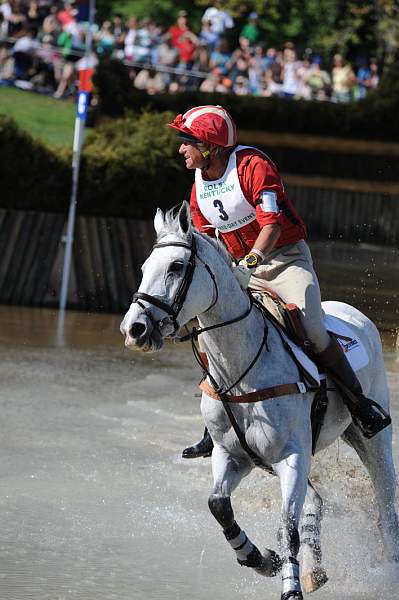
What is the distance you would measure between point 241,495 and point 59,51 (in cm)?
2080

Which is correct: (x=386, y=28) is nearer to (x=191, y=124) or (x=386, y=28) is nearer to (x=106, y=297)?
(x=106, y=297)

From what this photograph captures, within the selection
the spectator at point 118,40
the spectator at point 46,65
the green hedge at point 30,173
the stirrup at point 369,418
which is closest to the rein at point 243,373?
the stirrup at point 369,418

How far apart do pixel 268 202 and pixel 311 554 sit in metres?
2.08

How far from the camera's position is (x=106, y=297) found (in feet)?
55.8

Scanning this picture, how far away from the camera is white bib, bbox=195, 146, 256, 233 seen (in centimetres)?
662

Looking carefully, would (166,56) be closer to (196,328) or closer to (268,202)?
(268,202)

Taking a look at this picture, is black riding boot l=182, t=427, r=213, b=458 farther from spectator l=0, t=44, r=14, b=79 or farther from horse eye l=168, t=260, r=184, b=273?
spectator l=0, t=44, r=14, b=79

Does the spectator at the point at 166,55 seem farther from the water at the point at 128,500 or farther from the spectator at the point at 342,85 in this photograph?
the water at the point at 128,500

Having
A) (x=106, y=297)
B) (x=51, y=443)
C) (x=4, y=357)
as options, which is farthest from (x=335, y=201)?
(x=51, y=443)

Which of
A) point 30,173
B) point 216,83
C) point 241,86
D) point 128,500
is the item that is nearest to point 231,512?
point 128,500

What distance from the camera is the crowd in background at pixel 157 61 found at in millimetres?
27734

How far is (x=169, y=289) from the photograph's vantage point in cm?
571

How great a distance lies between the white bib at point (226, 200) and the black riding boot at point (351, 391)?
99 cm

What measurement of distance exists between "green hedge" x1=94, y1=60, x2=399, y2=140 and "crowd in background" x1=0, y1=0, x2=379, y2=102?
141cm
